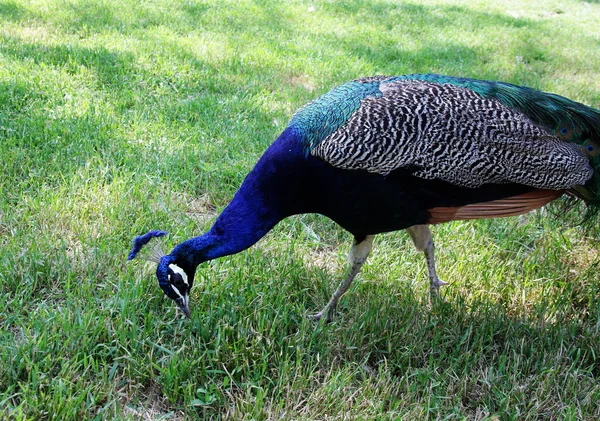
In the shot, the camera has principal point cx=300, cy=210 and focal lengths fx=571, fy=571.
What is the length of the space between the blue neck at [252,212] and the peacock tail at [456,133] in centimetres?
12

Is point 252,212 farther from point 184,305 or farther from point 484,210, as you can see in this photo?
point 484,210

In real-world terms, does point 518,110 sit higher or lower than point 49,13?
higher

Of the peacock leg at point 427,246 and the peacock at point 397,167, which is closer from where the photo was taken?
the peacock at point 397,167

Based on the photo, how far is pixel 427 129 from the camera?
242 cm

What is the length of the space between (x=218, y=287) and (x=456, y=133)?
131 cm

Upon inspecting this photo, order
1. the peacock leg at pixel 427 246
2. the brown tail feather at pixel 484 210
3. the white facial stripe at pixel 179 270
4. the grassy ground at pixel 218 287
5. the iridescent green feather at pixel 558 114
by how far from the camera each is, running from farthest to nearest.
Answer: the peacock leg at pixel 427 246 < the iridescent green feather at pixel 558 114 < the brown tail feather at pixel 484 210 < the white facial stripe at pixel 179 270 < the grassy ground at pixel 218 287

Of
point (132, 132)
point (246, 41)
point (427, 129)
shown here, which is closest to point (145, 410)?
point (427, 129)

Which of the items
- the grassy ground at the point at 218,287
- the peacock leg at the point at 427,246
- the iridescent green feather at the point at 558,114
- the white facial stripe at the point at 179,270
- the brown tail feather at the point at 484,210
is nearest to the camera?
the grassy ground at the point at 218,287

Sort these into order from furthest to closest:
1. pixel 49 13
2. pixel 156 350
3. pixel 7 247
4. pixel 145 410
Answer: pixel 49 13 < pixel 7 247 < pixel 156 350 < pixel 145 410

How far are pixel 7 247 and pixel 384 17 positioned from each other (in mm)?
6473

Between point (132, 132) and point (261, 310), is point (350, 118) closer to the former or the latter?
point (261, 310)

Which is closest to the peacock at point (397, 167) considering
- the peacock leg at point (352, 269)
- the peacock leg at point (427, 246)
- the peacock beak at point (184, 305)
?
the peacock beak at point (184, 305)

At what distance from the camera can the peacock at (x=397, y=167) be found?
238 centimetres

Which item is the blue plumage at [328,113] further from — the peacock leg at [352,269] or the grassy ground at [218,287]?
the grassy ground at [218,287]
